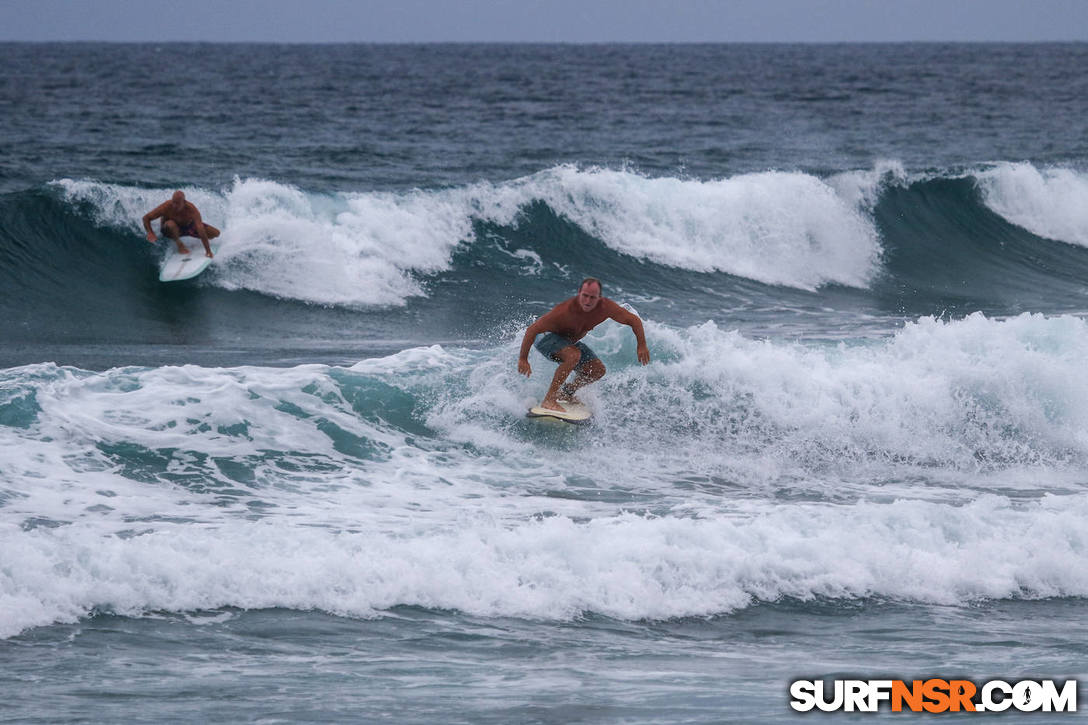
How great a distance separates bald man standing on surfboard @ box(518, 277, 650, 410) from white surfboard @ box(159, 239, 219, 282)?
7488mm

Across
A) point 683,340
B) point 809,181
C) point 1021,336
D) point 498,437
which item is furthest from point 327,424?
point 809,181

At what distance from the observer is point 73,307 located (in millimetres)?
15125

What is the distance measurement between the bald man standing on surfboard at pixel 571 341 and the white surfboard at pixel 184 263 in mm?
7488

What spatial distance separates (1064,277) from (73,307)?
1530cm

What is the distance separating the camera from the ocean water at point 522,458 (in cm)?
614

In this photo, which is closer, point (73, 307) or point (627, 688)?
point (627, 688)

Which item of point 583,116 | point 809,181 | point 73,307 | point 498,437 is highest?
point 583,116

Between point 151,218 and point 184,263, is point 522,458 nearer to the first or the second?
point 184,263

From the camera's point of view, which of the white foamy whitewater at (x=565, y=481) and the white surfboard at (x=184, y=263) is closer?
the white foamy whitewater at (x=565, y=481)

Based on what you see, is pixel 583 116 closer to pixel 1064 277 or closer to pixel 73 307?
pixel 1064 277

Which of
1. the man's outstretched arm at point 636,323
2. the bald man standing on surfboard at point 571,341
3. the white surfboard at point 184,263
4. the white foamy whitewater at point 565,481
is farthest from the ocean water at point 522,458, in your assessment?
the man's outstretched arm at point 636,323

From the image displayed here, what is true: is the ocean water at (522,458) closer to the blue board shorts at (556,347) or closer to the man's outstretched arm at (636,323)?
the blue board shorts at (556,347)

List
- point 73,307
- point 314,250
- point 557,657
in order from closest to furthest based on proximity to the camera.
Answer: point 557,657
point 73,307
point 314,250

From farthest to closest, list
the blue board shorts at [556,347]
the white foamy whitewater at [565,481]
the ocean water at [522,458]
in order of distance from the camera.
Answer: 1. the blue board shorts at [556,347]
2. the white foamy whitewater at [565,481]
3. the ocean water at [522,458]
